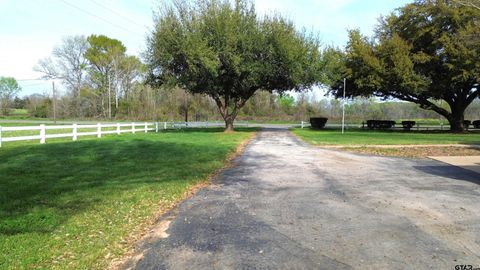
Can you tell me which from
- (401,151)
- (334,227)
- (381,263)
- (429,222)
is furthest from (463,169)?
(381,263)

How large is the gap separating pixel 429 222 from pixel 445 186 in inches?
136

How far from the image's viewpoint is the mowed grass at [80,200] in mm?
4516

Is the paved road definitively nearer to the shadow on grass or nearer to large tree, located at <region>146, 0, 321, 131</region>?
the shadow on grass

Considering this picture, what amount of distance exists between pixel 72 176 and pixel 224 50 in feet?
63.8

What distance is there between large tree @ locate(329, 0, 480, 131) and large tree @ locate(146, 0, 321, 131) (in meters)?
4.78

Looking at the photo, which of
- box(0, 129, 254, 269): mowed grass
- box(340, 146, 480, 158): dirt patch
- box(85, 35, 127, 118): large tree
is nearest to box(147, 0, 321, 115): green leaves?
box(340, 146, 480, 158): dirt patch

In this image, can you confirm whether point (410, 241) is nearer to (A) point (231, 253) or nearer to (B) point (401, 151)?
(A) point (231, 253)

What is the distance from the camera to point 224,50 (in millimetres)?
27297

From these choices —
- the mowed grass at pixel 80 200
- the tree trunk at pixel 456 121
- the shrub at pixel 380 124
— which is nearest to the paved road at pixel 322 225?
the mowed grass at pixel 80 200

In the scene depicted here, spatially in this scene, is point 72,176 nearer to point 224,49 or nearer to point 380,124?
point 224,49

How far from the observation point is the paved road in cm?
432

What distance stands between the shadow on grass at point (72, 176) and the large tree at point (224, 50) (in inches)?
513

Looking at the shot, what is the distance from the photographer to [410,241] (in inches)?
192

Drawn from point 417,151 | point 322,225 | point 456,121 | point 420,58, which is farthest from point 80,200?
point 456,121
